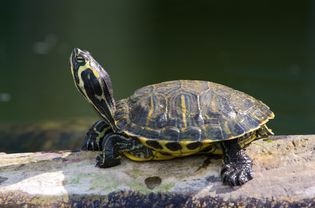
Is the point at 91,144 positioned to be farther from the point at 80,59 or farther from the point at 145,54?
the point at 145,54

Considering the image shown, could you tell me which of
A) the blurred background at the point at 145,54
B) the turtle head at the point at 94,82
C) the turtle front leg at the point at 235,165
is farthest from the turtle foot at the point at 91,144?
the blurred background at the point at 145,54

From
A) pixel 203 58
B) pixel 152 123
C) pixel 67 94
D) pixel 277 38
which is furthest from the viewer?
pixel 277 38

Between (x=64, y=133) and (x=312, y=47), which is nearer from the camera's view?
(x=64, y=133)

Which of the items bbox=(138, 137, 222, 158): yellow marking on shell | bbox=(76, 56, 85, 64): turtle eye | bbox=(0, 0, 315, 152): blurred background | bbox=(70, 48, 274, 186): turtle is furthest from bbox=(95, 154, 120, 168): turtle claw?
bbox=(0, 0, 315, 152): blurred background

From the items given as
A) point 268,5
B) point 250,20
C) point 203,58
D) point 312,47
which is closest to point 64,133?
point 203,58

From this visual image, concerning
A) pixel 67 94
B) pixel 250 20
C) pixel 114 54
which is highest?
pixel 250 20

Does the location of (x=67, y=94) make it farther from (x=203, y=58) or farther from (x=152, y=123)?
(x=152, y=123)

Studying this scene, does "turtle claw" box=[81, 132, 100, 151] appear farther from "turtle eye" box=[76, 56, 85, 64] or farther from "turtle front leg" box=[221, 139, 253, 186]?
"turtle front leg" box=[221, 139, 253, 186]
